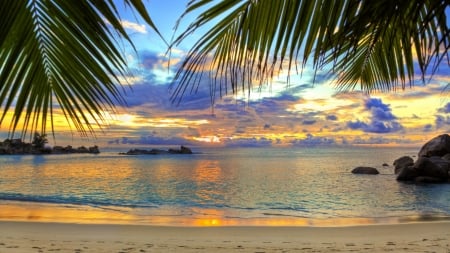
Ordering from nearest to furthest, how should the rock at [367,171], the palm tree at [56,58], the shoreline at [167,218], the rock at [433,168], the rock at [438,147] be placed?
the palm tree at [56,58]
the shoreline at [167,218]
the rock at [433,168]
the rock at [438,147]
the rock at [367,171]

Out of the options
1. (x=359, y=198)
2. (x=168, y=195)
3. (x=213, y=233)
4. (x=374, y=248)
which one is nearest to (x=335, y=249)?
(x=374, y=248)

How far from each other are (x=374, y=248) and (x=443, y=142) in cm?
3162

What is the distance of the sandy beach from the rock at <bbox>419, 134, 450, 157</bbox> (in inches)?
978

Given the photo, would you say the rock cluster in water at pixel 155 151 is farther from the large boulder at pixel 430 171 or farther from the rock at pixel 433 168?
the rock at pixel 433 168

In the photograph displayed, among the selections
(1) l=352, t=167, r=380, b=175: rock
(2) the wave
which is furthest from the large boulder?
(2) the wave

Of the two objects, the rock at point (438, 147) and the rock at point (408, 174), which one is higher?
the rock at point (438, 147)

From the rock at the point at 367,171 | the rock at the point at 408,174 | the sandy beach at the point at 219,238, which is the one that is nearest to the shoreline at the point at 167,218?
the sandy beach at the point at 219,238

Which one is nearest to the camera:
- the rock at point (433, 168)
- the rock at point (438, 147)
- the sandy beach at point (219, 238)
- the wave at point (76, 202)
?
the sandy beach at point (219, 238)

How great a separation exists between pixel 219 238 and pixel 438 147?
31.6 meters

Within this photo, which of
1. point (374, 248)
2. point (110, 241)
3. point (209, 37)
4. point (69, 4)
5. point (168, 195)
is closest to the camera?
point (69, 4)

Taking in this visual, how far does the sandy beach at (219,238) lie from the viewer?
403 inches

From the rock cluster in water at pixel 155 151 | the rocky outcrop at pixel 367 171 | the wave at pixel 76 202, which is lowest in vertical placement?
the wave at pixel 76 202

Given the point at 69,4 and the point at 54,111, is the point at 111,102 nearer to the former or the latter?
the point at 54,111

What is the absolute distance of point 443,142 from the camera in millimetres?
37656
